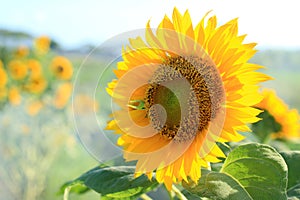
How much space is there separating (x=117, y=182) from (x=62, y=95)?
2.04m

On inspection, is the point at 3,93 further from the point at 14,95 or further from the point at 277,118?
the point at 277,118

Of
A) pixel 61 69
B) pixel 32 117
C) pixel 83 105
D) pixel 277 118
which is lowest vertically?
pixel 32 117

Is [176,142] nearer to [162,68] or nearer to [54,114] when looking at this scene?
[162,68]

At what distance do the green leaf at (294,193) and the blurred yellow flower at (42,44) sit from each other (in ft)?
7.16

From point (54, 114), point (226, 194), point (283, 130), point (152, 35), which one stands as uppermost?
point (152, 35)

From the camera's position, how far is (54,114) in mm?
2611

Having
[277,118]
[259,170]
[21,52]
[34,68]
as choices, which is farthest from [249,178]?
[21,52]

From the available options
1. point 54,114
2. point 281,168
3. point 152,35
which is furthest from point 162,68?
point 54,114

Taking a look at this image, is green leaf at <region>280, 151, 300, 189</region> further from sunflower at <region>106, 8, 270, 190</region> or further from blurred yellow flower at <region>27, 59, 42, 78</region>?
blurred yellow flower at <region>27, 59, 42, 78</region>

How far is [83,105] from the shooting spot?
1.89ft

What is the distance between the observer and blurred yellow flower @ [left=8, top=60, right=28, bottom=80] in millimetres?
2436

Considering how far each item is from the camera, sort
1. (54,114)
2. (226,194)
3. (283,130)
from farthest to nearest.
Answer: (54,114)
(283,130)
(226,194)

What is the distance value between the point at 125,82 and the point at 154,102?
4 centimetres

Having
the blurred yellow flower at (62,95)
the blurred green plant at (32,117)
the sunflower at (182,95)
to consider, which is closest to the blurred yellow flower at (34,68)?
the blurred green plant at (32,117)
